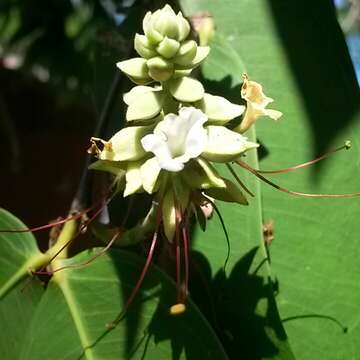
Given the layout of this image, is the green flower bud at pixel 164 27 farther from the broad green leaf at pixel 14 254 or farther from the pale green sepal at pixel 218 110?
the broad green leaf at pixel 14 254

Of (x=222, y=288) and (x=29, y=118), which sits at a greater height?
(x=222, y=288)

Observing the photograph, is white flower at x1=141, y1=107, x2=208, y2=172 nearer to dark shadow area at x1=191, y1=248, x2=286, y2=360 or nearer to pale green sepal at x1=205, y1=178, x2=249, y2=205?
pale green sepal at x1=205, y1=178, x2=249, y2=205

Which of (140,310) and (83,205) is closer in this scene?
(140,310)

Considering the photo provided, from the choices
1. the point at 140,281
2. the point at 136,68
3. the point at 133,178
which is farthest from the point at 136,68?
the point at 140,281

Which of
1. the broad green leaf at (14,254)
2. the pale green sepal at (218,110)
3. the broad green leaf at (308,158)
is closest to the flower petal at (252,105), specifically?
the pale green sepal at (218,110)

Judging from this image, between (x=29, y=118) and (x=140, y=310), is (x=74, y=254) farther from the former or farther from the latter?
(x=29, y=118)

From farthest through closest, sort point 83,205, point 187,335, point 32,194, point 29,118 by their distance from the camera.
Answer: point 29,118 → point 32,194 → point 83,205 → point 187,335

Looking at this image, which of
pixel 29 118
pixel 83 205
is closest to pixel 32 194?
pixel 29 118
